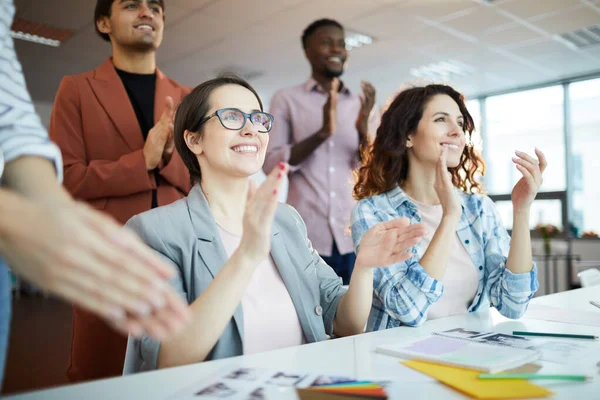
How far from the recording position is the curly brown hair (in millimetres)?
1969

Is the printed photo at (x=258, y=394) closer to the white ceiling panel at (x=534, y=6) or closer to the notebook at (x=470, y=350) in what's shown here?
the notebook at (x=470, y=350)

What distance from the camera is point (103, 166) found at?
73.1 inches

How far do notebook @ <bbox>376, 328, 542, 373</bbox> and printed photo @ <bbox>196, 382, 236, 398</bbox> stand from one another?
1.22 feet

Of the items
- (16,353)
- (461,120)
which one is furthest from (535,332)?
(16,353)

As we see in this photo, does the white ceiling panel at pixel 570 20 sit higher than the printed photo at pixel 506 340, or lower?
higher

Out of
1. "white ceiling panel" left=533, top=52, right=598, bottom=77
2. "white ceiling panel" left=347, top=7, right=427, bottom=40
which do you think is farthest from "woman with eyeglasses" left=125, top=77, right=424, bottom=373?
"white ceiling panel" left=533, top=52, right=598, bottom=77

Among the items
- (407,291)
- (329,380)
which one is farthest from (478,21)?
(329,380)

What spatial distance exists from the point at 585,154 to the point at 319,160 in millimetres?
5879

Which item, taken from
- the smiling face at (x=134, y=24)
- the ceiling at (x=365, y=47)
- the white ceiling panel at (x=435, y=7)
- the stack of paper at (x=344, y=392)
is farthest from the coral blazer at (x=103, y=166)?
the white ceiling panel at (x=435, y=7)

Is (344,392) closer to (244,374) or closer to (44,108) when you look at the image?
(244,374)

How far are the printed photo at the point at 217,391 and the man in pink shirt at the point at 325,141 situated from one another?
1.78 m

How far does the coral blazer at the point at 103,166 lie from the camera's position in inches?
71.2

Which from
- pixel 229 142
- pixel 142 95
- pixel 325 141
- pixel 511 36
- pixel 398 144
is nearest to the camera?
pixel 229 142

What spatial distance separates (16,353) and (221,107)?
3.52 metres
